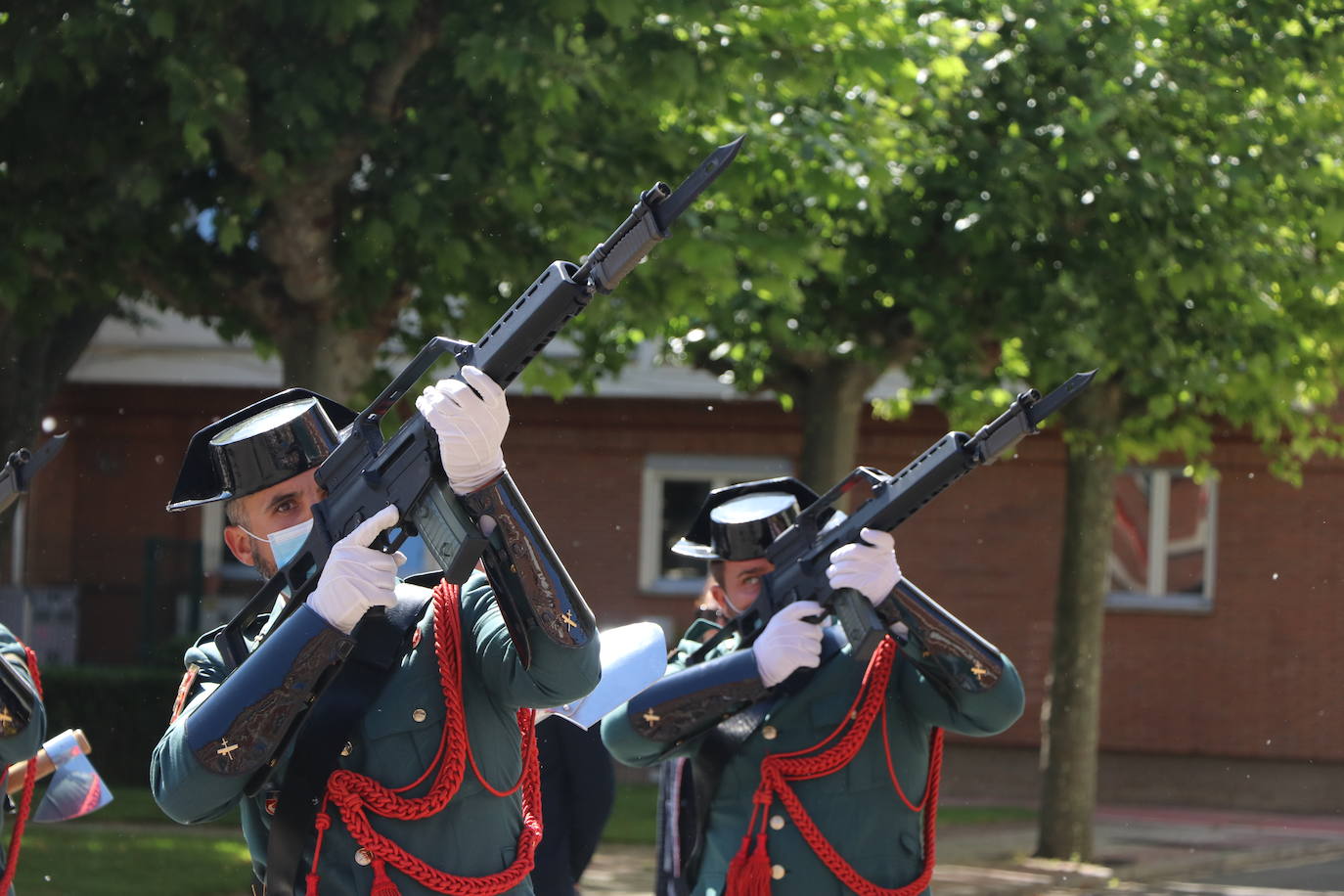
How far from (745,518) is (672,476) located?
37.2 ft

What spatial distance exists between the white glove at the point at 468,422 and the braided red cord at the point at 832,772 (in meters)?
1.68

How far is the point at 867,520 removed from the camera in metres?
4.37

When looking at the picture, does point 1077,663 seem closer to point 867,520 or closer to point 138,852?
point 138,852

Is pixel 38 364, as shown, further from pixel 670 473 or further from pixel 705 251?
pixel 670 473

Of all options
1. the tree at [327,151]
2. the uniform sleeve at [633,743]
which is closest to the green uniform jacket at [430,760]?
the uniform sleeve at [633,743]

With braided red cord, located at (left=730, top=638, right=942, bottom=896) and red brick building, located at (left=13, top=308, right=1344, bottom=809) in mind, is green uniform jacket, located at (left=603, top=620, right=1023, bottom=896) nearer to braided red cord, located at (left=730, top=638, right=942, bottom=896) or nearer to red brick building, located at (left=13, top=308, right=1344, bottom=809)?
braided red cord, located at (left=730, top=638, right=942, bottom=896)

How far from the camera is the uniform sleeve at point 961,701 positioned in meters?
4.05

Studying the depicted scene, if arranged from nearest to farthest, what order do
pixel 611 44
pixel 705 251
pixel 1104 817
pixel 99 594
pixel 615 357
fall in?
pixel 611 44 → pixel 705 251 → pixel 615 357 → pixel 1104 817 → pixel 99 594

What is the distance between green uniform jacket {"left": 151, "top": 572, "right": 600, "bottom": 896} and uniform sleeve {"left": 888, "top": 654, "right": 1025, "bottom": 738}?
1310mm

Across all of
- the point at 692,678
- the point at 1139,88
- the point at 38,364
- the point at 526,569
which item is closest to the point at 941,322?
the point at 1139,88

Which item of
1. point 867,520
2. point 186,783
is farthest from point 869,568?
point 186,783

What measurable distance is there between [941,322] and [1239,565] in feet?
23.0

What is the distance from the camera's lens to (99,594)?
55.1 ft

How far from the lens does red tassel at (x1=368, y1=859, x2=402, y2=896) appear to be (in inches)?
118
